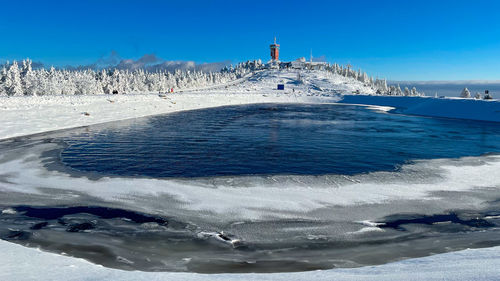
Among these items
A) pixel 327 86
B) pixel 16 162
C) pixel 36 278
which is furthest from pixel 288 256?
pixel 327 86

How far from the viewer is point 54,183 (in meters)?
14.2

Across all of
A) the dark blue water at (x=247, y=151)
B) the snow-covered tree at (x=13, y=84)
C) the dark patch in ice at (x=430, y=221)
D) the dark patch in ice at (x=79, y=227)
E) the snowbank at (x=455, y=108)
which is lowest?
the dark patch in ice at (x=430, y=221)

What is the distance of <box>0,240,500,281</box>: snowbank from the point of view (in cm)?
556

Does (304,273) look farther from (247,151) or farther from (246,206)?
(247,151)

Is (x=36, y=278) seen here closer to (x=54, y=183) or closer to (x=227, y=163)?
(x=54, y=183)

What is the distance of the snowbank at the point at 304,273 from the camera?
18.2 feet

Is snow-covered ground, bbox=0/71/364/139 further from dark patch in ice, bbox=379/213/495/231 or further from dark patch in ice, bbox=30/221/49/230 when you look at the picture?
dark patch in ice, bbox=379/213/495/231

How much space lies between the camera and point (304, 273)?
6.59 meters

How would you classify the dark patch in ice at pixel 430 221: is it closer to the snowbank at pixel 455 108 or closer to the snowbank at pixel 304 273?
the snowbank at pixel 304 273

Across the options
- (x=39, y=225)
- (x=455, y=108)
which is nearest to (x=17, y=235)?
(x=39, y=225)

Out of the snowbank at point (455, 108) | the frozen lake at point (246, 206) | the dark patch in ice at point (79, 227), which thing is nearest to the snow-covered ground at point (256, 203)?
the frozen lake at point (246, 206)

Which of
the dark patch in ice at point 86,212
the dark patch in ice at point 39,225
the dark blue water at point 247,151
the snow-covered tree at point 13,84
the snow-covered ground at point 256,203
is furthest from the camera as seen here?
the snow-covered tree at point 13,84

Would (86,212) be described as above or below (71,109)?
below

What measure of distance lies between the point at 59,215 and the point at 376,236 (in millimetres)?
10063
